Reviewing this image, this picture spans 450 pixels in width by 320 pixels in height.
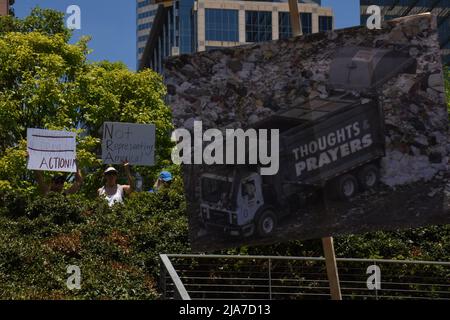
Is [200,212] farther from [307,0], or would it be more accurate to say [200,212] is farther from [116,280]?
[307,0]

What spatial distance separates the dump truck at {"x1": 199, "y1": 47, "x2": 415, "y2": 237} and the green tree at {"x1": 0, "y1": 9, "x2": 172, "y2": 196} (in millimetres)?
20211

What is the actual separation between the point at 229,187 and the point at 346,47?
1.16 m

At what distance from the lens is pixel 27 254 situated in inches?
369

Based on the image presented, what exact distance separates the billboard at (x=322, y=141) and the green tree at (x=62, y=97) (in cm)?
2016

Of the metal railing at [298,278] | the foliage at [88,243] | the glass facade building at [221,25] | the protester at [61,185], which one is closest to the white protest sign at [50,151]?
the protester at [61,185]

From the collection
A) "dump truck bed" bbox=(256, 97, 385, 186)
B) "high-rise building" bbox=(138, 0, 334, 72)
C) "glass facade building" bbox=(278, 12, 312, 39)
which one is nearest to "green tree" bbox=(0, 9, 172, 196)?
"dump truck bed" bbox=(256, 97, 385, 186)

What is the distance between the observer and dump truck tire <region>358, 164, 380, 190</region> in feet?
17.3

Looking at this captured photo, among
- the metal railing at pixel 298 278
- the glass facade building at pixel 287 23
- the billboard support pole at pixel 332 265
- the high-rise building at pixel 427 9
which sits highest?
the glass facade building at pixel 287 23

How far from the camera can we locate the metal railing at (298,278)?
9.38 m

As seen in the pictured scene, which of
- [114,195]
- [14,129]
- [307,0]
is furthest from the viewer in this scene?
[307,0]

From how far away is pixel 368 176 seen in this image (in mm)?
5297

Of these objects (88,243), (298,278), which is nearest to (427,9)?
(298,278)

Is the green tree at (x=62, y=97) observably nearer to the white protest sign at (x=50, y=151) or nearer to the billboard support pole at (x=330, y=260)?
the white protest sign at (x=50, y=151)
